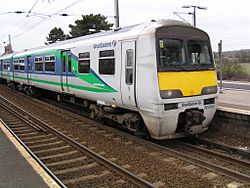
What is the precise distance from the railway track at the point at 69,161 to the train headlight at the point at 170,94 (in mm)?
2024

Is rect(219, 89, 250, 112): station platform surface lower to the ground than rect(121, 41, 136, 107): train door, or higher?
lower

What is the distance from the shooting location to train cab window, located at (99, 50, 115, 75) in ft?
30.9

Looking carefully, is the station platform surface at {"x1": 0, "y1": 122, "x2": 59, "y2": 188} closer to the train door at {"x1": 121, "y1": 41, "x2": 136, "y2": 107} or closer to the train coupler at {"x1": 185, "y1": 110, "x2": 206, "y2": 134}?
the train door at {"x1": 121, "y1": 41, "x2": 136, "y2": 107}

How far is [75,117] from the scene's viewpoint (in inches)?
511

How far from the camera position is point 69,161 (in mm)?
7391

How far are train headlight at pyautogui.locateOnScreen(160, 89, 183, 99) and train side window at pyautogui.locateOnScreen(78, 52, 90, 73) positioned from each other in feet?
12.8

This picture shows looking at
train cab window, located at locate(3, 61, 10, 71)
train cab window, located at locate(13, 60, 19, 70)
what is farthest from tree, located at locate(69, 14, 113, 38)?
train cab window, located at locate(13, 60, 19, 70)

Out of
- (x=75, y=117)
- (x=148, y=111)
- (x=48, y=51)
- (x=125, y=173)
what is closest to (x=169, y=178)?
(x=125, y=173)

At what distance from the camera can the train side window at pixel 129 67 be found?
848 cm

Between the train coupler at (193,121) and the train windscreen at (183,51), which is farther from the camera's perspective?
the train coupler at (193,121)

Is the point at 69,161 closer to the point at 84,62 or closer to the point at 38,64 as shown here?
the point at 84,62

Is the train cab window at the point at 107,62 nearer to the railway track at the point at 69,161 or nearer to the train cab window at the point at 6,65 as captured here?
the railway track at the point at 69,161

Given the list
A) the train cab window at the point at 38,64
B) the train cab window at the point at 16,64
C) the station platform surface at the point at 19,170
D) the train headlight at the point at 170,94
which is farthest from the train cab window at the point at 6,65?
the train headlight at the point at 170,94

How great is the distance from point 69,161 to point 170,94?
2831 millimetres
